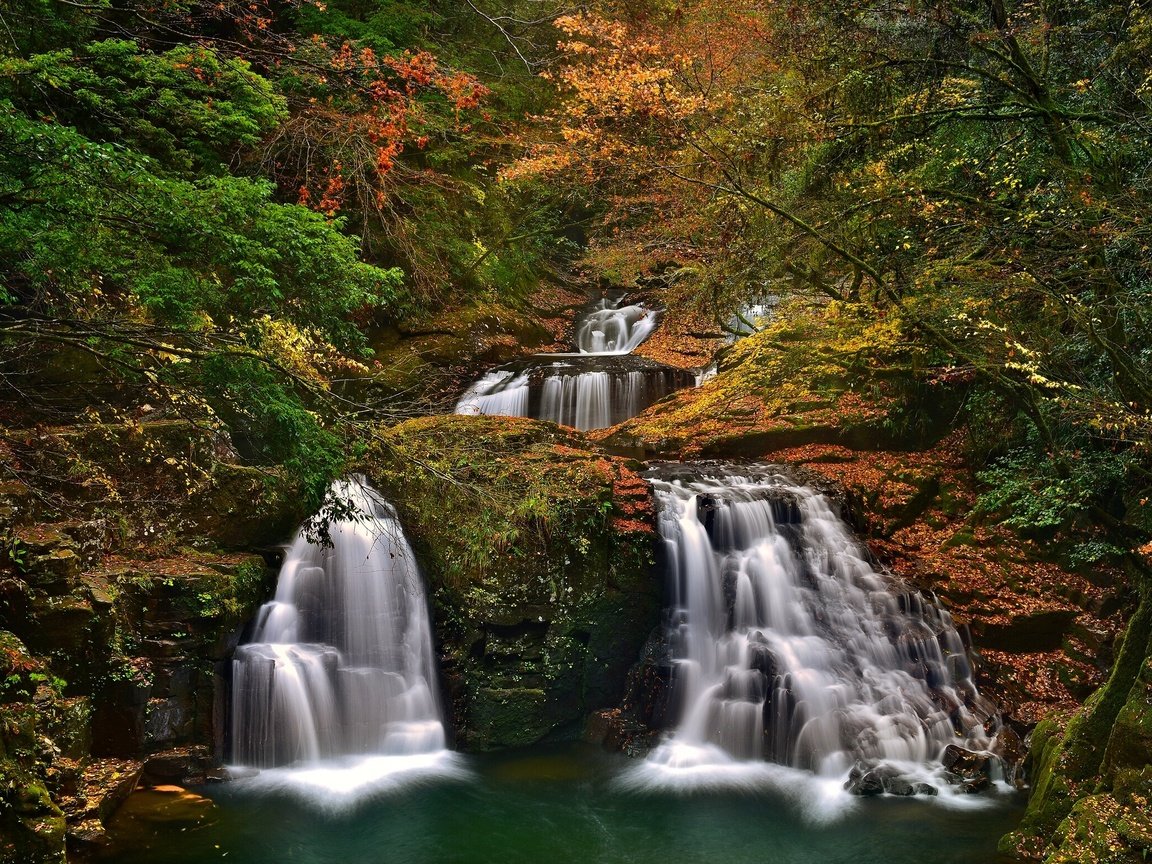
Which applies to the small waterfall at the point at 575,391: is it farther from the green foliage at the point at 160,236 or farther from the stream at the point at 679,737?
the green foliage at the point at 160,236

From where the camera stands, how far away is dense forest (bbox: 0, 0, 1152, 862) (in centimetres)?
489

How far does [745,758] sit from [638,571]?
228 centimetres

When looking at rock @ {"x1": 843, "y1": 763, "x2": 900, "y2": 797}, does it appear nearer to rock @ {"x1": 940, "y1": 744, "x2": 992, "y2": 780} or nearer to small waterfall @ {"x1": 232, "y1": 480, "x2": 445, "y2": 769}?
rock @ {"x1": 940, "y1": 744, "x2": 992, "y2": 780}

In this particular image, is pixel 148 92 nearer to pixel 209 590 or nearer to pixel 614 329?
pixel 209 590

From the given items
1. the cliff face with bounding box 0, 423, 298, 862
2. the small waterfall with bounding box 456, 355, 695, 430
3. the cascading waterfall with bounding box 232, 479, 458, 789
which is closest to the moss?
the cascading waterfall with bounding box 232, 479, 458, 789

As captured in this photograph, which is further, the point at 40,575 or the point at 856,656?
the point at 856,656

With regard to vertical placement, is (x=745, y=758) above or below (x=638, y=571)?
below

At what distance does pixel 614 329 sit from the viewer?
18062mm

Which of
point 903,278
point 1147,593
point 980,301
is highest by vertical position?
point 903,278

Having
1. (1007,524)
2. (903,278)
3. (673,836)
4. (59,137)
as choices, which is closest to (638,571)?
(673,836)

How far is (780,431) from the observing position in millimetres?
11781

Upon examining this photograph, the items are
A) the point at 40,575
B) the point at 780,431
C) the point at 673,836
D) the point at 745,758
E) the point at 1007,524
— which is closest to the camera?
the point at 40,575

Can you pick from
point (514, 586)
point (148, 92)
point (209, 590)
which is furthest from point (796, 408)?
point (148, 92)

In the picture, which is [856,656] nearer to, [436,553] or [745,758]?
[745,758]
